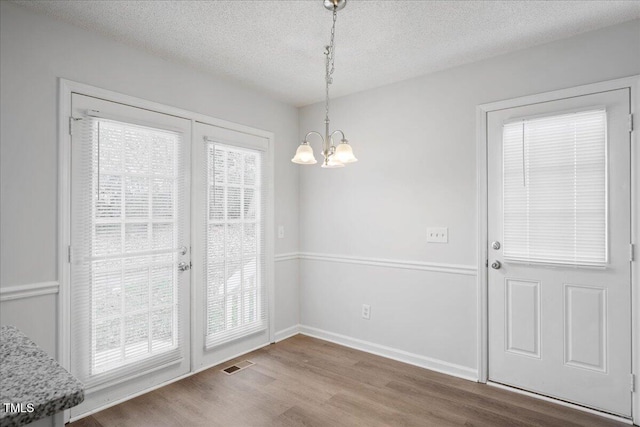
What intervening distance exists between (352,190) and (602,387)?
245cm

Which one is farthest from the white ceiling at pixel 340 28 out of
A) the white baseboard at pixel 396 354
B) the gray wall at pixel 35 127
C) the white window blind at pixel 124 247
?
the white baseboard at pixel 396 354

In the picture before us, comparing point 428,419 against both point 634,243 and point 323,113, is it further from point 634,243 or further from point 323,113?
point 323,113

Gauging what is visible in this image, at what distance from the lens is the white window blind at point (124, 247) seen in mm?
2396

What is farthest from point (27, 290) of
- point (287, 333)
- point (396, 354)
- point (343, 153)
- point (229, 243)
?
point (396, 354)

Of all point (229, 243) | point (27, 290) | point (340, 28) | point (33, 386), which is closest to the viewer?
point (33, 386)

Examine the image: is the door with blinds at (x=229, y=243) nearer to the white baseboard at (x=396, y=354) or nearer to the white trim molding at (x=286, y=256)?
the white trim molding at (x=286, y=256)

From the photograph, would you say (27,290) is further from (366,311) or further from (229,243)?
(366,311)

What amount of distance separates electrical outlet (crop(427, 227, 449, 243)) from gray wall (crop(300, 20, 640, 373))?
0.12ft

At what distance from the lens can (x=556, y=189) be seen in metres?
2.58

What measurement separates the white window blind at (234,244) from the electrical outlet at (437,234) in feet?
5.37

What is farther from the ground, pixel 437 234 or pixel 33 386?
pixel 437 234

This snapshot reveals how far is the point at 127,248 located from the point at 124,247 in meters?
0.02

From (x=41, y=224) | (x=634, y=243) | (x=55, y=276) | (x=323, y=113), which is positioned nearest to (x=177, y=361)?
(x=55, y=276)

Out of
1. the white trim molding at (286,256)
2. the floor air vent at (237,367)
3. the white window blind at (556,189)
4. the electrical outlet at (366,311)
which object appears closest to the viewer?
the white window blind at (556,189)
